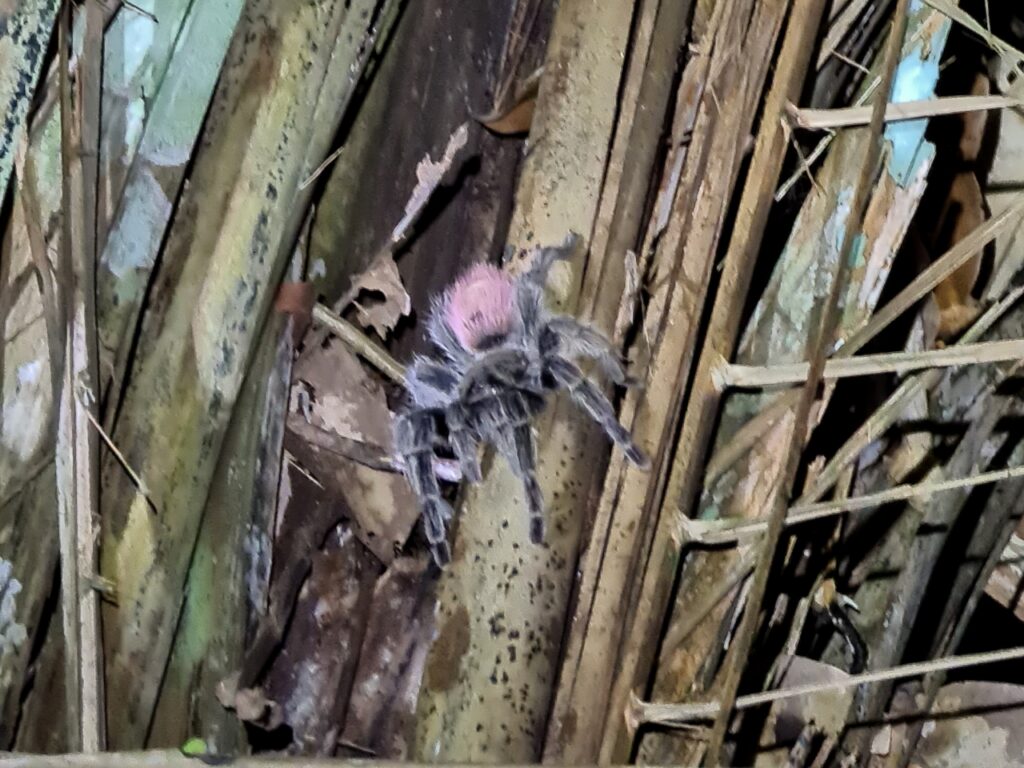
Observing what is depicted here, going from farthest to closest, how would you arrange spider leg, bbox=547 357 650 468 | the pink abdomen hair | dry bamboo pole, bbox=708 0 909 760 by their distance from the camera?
the pink abdomen hair → spider leg, bbox=547 357 650 468 → dry bamboo pole, bbox=708 0 909 760

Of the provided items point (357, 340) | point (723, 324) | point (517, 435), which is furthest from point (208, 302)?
point (723, 324)

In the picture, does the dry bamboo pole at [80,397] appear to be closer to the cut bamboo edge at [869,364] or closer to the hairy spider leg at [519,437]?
the hairy spider leg at [519,437]

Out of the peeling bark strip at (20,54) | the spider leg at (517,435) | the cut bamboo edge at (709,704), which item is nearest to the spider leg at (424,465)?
the spider leg at (517,435)

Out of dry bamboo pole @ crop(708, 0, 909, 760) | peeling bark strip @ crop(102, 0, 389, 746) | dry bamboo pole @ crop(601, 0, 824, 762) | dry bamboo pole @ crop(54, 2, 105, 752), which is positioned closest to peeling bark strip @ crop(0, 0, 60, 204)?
dry bamboo pole @ crop(54, 2, 105, 752)

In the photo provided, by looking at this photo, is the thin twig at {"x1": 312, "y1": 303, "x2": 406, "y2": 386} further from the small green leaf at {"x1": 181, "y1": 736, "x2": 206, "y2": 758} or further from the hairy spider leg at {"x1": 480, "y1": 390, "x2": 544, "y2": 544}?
the small green leaf at {"x1": 181, "y1": 736, "x2": 206, "y2": 758}

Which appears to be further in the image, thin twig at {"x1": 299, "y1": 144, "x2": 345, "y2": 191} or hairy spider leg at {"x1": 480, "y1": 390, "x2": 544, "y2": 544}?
thin twig at {"x1": 299, "y1": 144, "x2": 345, "y2": 191}

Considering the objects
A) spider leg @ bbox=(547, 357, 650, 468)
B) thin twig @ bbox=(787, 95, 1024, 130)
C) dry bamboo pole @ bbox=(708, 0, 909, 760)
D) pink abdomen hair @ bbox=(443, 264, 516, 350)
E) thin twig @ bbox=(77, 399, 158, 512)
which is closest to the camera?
dry bamboo pole @ bbox=(708, 0, 909, 760)

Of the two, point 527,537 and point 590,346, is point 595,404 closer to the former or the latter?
point 590,346
